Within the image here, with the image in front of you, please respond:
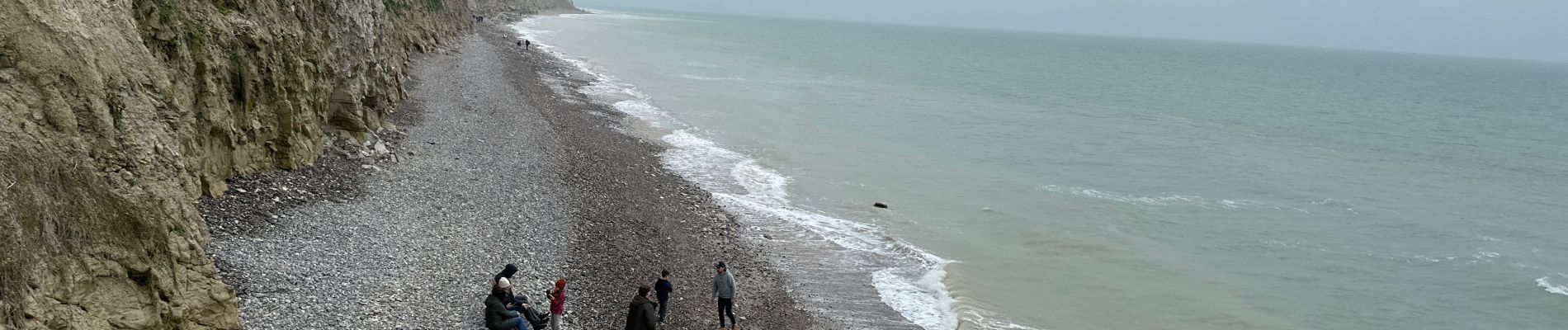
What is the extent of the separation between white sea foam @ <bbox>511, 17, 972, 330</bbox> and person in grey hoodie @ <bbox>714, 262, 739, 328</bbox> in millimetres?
4622

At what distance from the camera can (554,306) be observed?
579 inches

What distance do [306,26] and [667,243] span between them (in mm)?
10448

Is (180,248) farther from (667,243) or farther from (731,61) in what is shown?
(731,61)

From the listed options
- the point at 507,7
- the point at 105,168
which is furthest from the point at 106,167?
the point at 507,7

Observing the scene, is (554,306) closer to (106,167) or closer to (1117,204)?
(106,167)

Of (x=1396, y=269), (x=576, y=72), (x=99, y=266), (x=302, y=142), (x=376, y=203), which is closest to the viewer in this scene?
(x=99, y=266)

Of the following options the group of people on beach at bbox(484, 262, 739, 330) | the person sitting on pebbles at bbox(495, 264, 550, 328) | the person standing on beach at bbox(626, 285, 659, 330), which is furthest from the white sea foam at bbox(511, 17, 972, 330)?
the person sitting on pebbles at bbox(495, 264, 550, 328)

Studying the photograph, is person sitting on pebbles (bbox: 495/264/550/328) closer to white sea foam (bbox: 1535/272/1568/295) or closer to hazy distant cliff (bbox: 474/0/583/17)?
white sea foam (bbox: 1535/272/1568/295)

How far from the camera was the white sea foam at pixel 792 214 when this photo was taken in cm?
2097

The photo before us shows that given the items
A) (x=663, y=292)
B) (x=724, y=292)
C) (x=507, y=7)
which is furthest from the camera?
(x=507, y=7)

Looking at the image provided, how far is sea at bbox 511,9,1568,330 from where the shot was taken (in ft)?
73.4

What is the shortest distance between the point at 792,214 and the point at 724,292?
1135 centimetres

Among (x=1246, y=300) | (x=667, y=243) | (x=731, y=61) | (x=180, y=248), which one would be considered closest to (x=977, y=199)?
(x=1246, y=300)

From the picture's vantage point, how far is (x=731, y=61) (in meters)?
95.4
